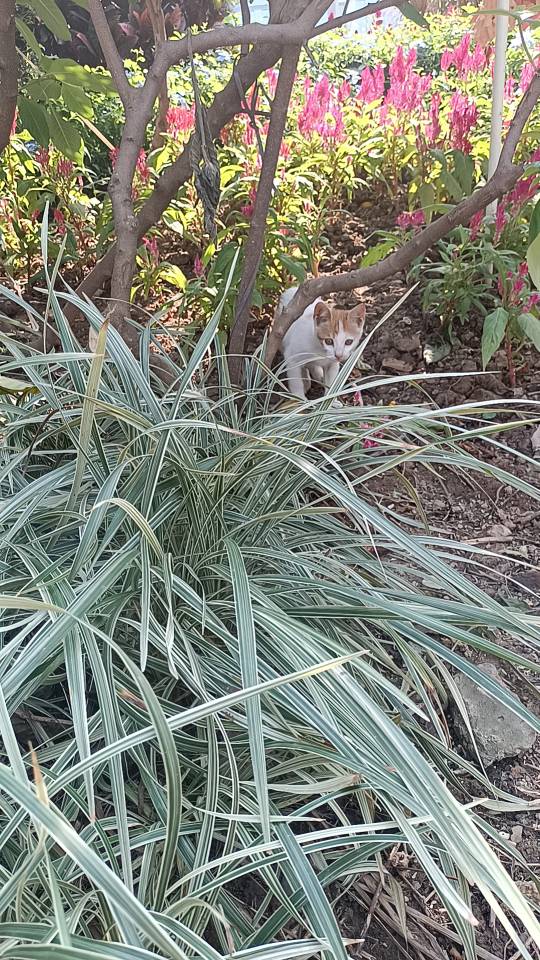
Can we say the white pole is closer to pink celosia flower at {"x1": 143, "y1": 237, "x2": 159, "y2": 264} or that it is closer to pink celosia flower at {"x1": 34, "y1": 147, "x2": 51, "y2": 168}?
pink celosia flower at {"x1": 143, "y1": 237, "x2": 159, "y2": 264}

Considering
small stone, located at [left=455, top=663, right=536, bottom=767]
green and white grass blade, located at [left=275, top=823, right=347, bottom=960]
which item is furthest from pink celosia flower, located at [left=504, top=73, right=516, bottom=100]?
green and white grass blade, located at [left=275, top=823, right=347, bottom=960]

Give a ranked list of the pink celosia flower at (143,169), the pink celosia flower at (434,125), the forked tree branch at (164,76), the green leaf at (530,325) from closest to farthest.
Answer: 1. the forked tree branch at (164,76)
2. the green leaf at (530,325)
3. the pink celosia flower at (143,169)
4. the pink celosia flower at (434,125)

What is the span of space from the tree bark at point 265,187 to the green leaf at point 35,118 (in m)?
0.51

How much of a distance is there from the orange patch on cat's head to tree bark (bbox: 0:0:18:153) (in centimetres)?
86

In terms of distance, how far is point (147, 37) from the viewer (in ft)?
16.7

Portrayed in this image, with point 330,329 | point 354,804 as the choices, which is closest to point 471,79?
point 330,329

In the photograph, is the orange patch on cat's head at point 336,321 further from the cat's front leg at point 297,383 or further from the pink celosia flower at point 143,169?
the pink celosia flower at point 143,169

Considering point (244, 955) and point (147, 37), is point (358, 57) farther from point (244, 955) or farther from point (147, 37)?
point (244, 955)

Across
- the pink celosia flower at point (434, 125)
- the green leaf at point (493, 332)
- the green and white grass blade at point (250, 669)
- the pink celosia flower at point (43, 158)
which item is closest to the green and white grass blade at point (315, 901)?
the green and white grass blade at point (250, 669)

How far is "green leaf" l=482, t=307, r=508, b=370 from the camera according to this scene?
6.74ft

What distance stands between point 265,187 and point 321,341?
1.42ft

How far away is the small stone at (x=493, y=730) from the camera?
130 centimetres

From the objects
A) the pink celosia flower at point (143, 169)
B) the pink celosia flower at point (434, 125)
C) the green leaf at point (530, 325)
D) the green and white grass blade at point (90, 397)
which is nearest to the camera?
the green and white grass blade at point (90, 397)

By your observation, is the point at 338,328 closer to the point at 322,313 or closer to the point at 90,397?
the point at 322,313
